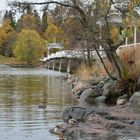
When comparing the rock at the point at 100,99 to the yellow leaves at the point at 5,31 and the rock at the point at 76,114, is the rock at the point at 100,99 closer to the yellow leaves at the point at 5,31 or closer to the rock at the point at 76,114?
the rock at the point at 76,114

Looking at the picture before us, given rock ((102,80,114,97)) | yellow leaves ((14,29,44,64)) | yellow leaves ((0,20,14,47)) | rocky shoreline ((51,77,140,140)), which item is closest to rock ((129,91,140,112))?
rocky shoreline ((51,77,140,140))

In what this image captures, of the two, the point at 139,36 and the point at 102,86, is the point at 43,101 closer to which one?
the point at 102,86

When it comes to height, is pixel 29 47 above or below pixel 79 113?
above

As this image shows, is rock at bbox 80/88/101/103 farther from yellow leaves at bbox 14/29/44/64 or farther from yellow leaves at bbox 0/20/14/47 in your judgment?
yellow leaves at bbox 0/20/14/47

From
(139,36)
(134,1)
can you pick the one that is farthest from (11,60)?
(134,1)

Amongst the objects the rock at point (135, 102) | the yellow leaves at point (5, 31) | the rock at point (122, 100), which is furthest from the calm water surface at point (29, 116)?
the yellow leaves at point (5, 31)

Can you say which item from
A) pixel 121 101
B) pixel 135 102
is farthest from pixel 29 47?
pixel 135 102

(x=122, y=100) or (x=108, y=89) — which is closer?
(x=122, y=100)

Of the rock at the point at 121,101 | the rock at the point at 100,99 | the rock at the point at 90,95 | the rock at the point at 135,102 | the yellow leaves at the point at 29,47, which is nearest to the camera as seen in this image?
the rock at the point at 135,102

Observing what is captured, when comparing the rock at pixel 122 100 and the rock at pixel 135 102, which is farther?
the rock at pixel 122 100

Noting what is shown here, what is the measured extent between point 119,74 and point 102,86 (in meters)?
2.99

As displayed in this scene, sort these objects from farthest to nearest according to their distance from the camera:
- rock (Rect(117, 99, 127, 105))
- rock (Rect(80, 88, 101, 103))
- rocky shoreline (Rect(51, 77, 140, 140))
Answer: rock (Rect(80, 88, 101, 103)), rock (Rect(117, 99, 127, 105)), rocky shoreline (Rect(51, 77, 140, 140))

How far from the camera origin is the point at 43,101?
23.8 meters

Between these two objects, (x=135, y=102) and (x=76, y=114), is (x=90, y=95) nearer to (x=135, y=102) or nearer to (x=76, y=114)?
(x=135, y=102)
